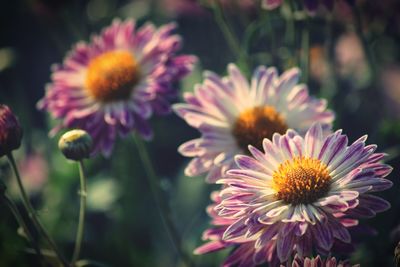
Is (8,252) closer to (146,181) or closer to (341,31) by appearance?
(146,181)

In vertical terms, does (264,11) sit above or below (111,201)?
above

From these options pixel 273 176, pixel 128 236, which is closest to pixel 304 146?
pixel 273 176

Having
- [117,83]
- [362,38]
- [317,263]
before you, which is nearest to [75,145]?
[117,83]

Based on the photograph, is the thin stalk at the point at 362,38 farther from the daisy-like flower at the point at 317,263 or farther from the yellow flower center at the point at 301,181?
the daisy-like flower at the point at 317,263

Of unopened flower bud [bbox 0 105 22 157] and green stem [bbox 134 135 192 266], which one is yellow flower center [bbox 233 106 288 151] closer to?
green stem [bbox 134 135 192 266]

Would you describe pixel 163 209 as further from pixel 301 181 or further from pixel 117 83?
pixel 301 181

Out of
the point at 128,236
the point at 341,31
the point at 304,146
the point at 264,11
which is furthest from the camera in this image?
the point at 341,31

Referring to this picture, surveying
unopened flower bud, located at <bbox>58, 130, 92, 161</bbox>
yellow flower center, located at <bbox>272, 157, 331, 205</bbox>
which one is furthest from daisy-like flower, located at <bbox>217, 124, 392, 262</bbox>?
unopened flower bud, located at <bbox>58, 130, 92, 161</bbox>

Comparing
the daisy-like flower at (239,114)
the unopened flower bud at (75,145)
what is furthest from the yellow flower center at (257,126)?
the unopened flower bud at (75,145)
